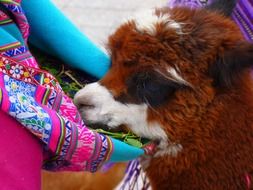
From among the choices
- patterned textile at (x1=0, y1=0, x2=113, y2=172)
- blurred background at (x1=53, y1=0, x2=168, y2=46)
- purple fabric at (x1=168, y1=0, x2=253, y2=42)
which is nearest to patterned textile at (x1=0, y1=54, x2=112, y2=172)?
patterned textile at (x1=0, y1=0, x2=113, y2=172)

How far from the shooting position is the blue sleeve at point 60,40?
1.11 meters

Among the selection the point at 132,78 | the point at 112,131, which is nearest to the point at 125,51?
the point at 132,78

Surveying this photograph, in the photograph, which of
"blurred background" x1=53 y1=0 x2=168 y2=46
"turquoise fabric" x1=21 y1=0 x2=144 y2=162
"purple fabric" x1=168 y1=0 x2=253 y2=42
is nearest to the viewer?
"turquoise fabric" x1=21 y1=0 x2=144 y2=162

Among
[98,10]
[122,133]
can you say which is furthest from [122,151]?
[98,10]

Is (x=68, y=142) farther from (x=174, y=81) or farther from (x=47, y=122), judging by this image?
(x=174, y=81)

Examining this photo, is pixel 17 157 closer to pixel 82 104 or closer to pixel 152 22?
pixel 82 104

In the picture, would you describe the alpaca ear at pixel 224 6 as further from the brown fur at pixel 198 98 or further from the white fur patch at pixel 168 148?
the white fur patch at pixel 168 148

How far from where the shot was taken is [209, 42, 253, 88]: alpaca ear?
3.30 feet

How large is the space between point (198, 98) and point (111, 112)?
0.57ft

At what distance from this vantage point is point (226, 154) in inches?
41.7

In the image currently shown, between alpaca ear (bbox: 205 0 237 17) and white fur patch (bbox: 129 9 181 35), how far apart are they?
18cm

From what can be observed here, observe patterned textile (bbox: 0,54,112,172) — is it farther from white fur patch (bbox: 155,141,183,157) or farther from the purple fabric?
the purple fabric

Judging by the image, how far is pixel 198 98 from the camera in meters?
1.01

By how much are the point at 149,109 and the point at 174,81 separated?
8cm
